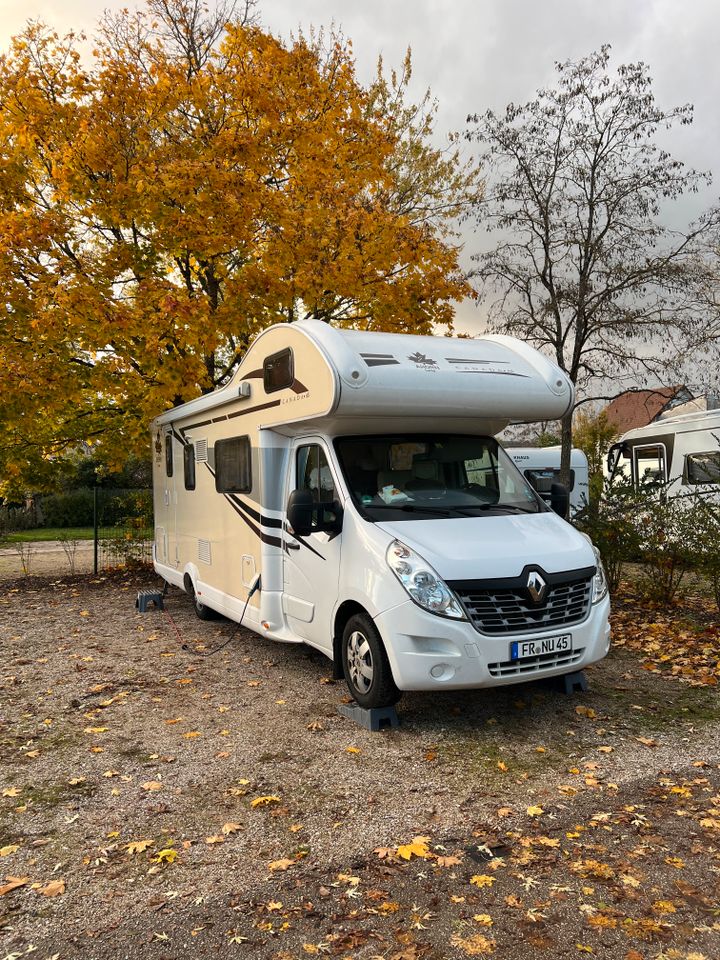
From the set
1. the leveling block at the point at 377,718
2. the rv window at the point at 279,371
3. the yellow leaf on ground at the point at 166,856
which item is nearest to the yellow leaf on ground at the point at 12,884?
the yellow leaf on ground at the point at 166,856

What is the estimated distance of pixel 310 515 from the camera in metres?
5.63

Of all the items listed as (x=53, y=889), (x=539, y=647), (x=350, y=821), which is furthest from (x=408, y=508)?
(x=53, y=889)

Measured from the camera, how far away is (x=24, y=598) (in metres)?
11.7

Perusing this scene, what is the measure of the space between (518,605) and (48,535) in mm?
19082

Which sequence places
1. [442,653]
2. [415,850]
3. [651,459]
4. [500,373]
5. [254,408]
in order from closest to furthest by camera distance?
1. [415,850]
2. [442,653]
3. [500,373]
4. [254,408]
5. [651,459]

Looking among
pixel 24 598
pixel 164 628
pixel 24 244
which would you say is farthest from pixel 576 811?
pixel 24 598

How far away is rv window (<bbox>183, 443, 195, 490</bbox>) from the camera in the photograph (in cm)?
912

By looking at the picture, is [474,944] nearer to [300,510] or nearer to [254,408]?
[300,510]

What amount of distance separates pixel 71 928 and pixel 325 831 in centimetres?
130

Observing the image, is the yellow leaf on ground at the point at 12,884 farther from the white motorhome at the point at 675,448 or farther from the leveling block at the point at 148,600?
the white motorhome at the point at 675,448

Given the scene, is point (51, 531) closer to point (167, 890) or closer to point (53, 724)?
point (53, 724)

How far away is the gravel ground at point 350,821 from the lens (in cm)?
309

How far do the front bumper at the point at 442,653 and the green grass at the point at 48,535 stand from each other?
11.8 meters

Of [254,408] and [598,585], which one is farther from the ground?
[254,408]
